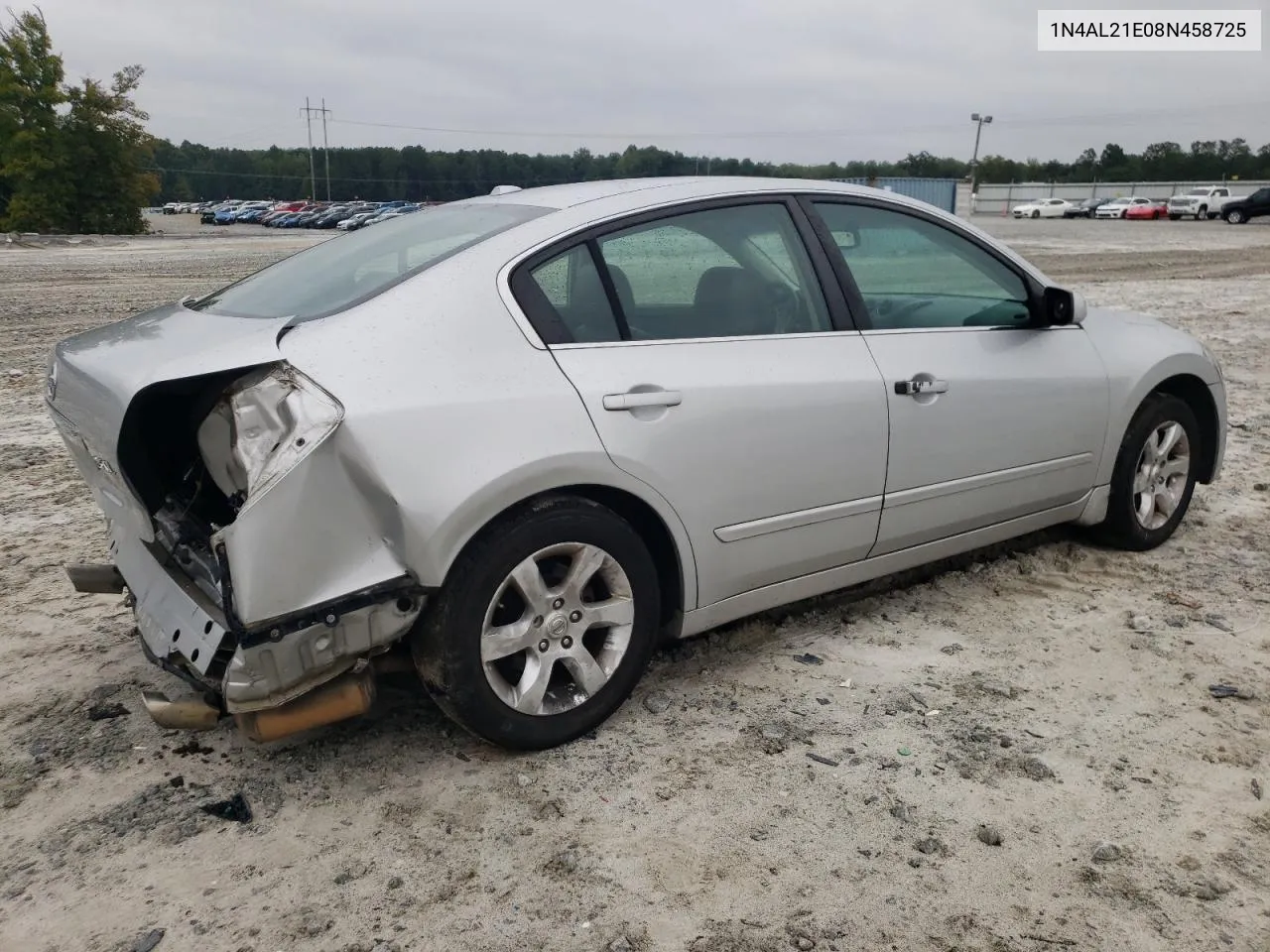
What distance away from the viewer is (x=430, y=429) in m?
2.78

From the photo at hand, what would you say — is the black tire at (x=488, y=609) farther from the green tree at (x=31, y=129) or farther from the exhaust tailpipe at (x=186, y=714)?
the green tree at (x=31, y=129)

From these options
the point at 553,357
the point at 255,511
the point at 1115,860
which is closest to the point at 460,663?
the point at 255,511

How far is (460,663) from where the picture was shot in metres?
2.90

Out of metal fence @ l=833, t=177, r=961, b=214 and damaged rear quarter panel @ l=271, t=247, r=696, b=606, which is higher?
metal fence @ l=833, t=177, r=961, b=214

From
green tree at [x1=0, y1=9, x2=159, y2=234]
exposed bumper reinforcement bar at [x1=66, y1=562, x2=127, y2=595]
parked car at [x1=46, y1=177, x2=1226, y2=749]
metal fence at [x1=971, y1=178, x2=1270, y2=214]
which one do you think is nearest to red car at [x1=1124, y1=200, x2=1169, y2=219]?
metal fence at [x1=971, y1=178, x2=1270, y2=214]

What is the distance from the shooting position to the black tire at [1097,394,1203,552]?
465cm

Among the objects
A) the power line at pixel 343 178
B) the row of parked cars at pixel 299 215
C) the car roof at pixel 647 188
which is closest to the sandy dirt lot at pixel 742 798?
the car roof at pixel 647 188

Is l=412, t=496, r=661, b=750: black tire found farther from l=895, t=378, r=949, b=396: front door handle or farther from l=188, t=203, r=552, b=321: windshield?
l=895, t=378, r=949, b=396: front door handle

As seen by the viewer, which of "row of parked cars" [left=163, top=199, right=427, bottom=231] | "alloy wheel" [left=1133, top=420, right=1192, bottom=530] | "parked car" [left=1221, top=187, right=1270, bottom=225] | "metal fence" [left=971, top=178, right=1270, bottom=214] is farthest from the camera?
"metal fence" [left=971, top=178, right=1270, bottom=214]

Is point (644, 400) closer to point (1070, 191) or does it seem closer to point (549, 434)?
point (549, 434)

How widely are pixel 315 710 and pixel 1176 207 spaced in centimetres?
5897

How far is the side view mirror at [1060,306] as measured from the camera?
4.23 m

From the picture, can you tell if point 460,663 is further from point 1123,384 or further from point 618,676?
point 1123,384

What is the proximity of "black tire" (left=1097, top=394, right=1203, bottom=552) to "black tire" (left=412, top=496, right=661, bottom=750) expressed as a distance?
2531 millimetres
